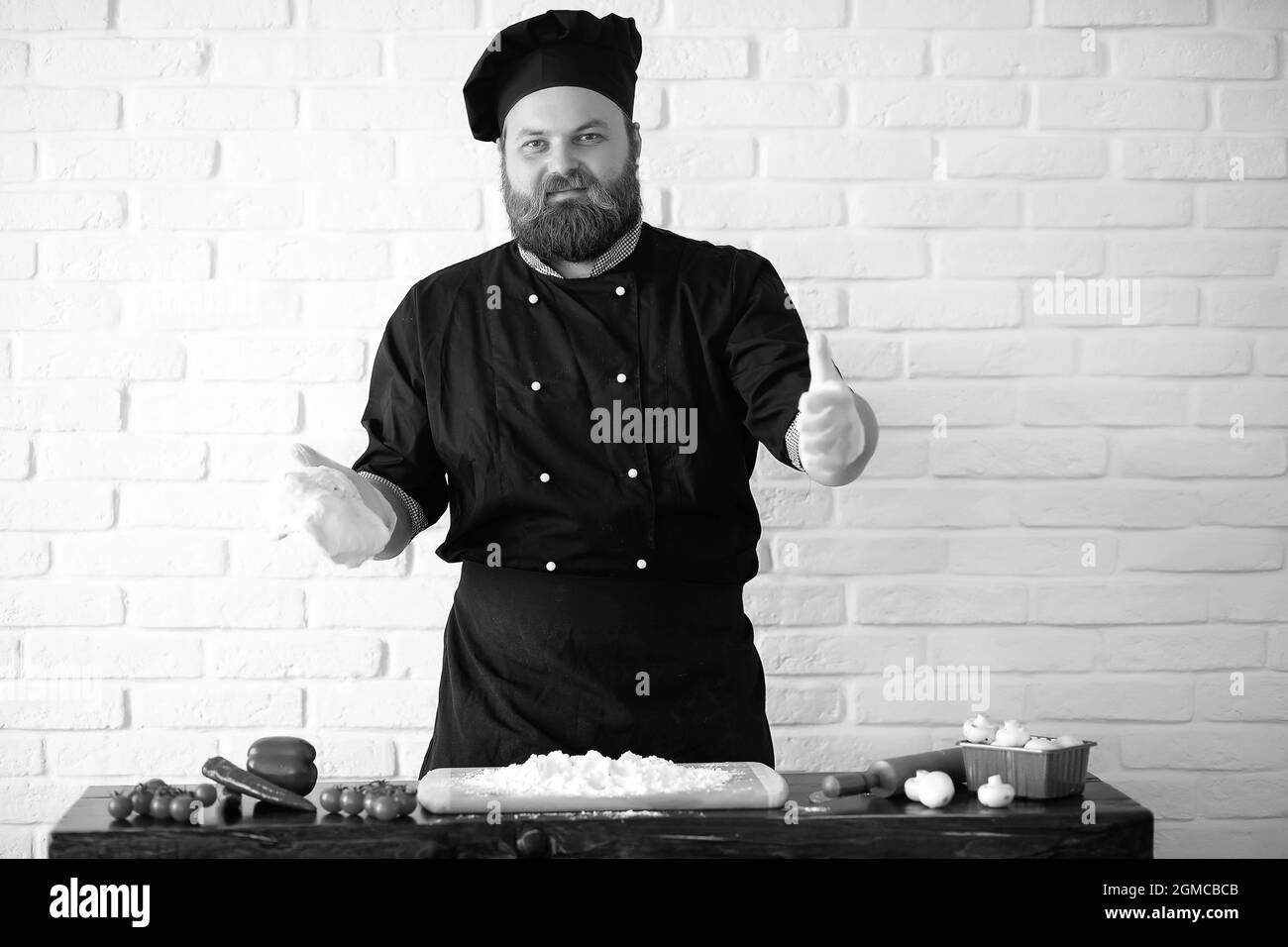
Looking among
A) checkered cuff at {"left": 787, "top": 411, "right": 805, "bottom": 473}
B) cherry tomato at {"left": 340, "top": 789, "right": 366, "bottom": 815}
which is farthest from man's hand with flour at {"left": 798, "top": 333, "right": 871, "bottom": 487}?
cherry tomato at {"left": 340, "top": 789, "right": 366, "bottom": 815}

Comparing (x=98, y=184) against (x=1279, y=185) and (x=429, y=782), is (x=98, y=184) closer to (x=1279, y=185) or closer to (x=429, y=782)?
(x=429, y=782)

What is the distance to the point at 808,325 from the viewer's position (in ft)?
8.36

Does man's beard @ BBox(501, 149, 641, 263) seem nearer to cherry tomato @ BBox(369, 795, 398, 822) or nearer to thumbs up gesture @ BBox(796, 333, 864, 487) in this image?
thumbs up gesture @ BBox(796, 333, 864, 487)

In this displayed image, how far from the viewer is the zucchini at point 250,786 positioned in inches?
60.6

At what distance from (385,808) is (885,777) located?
23.2 inches

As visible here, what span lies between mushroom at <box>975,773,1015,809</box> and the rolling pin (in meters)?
0.08

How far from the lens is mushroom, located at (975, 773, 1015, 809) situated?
60.2 inches

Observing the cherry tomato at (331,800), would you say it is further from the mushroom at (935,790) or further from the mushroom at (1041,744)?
the mushroom at (1041,744)

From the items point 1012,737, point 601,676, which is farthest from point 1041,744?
point 601,676

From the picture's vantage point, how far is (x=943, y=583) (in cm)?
256

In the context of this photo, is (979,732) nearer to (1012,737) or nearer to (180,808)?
(1012,737)
